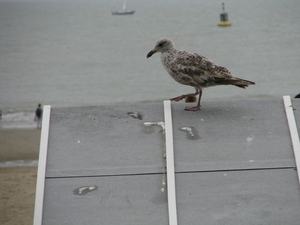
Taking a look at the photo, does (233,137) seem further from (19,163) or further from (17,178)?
(19,163)

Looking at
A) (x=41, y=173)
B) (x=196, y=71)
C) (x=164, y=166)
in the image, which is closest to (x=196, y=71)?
(x=196, y=71)

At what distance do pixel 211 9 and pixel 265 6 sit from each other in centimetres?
797

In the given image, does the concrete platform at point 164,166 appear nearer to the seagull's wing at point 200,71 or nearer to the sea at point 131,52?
the seagull's wing at point 200,71

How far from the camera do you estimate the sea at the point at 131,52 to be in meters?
38.6

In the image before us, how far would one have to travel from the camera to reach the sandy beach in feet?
46.3

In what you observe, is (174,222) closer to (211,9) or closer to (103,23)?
(103,23)

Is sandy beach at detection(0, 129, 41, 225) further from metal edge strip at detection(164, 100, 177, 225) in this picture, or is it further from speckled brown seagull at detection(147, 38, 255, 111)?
metal edge strip at detection(164, 100, 177, 225)

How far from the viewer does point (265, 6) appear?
294 ft

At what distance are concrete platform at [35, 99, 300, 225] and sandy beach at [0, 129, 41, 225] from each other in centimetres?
698

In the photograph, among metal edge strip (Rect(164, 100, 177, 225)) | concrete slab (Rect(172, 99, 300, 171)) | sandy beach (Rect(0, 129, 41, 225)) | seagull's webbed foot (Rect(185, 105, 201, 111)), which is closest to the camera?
metal edge strip (Rect(164, 100, 177, 225))

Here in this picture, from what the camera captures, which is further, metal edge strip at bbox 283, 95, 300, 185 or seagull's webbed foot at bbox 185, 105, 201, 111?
seagull's webbed foot at bbox 185, 105, 201, 111

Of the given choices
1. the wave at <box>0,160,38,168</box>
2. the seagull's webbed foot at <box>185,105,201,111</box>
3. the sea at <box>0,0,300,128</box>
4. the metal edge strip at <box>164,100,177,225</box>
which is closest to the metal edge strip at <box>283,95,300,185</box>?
the seagull's webbed foot at <box>185,105,201,111</box>

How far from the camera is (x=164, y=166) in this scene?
20.5 feet

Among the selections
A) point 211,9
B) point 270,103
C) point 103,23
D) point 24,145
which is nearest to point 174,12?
point 211,9
